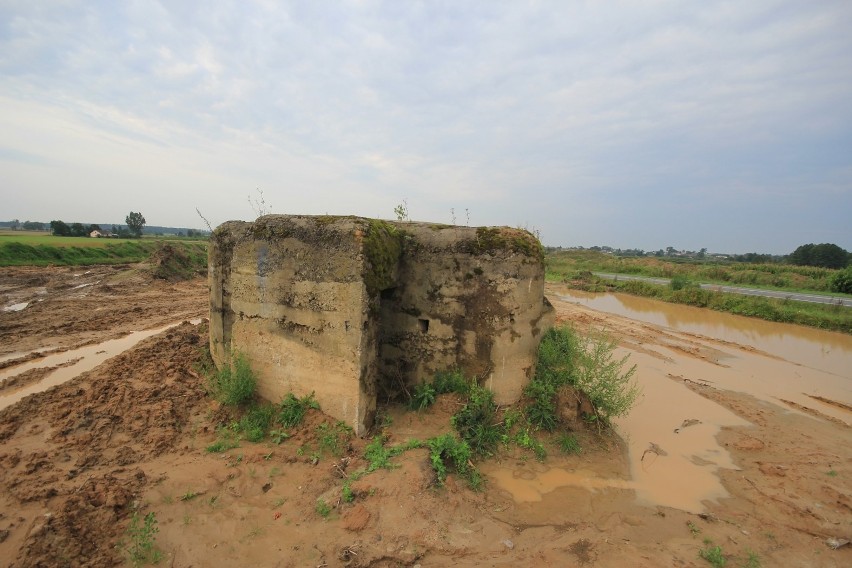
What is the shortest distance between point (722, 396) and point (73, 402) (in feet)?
38.7

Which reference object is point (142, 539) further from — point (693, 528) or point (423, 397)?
point (693, 528)

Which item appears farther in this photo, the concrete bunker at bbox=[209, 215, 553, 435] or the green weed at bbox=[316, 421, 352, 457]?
the concrete bunker at bbox=[209, 215, 553, 435]

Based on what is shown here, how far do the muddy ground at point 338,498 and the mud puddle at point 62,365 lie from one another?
0.28 metres

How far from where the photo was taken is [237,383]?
5371 mm

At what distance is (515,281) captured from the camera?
5.58 m

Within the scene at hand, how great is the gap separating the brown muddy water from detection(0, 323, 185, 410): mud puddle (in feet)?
24.3

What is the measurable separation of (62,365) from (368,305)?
22.4ft

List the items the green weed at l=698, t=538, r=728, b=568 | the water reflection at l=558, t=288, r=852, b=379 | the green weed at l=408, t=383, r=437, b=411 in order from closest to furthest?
1. the green weed at l=698, t=538, r=728, b=568
2. the green weed at l=408, t=383, r=437, b=411
3. the water reflection at l=558, t=288, r=852, b=379

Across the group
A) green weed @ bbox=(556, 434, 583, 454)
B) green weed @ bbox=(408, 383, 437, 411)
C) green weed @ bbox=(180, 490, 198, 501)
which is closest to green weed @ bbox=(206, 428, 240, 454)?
green weed @ bbox=(180, 490, 198, 501)

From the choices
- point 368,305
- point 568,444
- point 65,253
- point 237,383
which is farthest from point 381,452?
point 65,253

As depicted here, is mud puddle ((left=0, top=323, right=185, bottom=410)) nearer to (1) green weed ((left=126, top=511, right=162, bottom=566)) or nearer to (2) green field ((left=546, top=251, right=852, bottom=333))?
(1) green weed ((left=126, top=511, right=162, bottom=566))

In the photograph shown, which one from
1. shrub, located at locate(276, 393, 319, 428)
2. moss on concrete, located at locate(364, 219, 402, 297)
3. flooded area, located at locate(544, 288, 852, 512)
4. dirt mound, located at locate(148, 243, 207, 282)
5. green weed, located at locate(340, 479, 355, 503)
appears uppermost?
moss on concrete, located at locate(364, 219, 402, 297)

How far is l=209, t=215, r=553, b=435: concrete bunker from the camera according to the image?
197 inches

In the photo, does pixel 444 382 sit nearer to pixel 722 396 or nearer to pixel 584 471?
pixel 584 471
